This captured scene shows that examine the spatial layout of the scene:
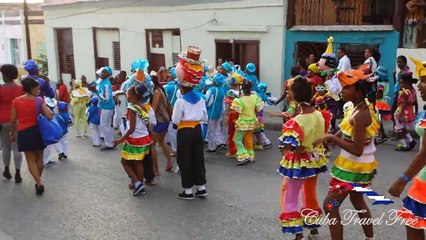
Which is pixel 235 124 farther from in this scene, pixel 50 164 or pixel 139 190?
pixel 50 164

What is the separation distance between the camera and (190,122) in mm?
6168

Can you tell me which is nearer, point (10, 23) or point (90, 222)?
point (90, 222)

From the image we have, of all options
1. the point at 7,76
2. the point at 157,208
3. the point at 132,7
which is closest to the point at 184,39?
the point at 132,7

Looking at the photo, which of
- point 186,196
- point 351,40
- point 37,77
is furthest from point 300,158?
point 351,40

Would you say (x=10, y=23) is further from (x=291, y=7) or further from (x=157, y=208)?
(x=157, y=208)

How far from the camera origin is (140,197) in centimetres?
654

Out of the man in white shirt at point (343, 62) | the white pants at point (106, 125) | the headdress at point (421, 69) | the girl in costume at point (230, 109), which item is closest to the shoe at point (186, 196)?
the girl in costume at point (230, 109)

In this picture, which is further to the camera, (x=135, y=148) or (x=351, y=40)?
(x=351, y=40)

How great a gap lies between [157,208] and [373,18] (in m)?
9.52

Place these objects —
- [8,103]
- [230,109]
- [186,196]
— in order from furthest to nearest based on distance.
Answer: [230,109] < [8,103] < [186,196]

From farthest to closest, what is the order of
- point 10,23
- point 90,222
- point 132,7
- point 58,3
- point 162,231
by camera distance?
1. point 10,23
2. point 58,3
3. point 132,7
4. point 90,222
5. point 162,231

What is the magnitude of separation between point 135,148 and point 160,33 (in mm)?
11113

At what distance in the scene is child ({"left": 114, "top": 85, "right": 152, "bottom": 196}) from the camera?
6.41 m

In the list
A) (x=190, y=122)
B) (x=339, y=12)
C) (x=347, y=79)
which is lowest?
(x=190, y=122)
